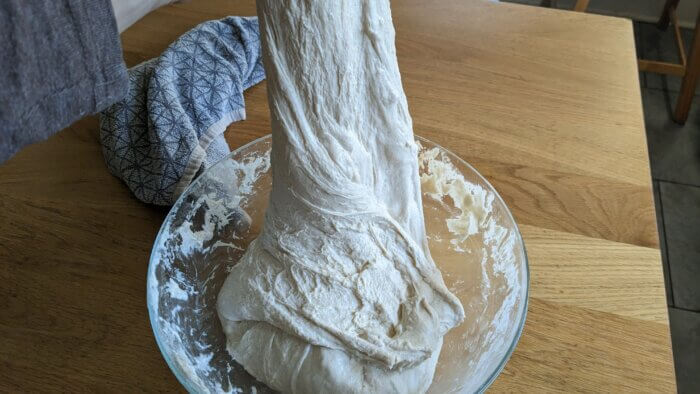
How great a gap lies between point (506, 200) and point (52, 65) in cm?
44

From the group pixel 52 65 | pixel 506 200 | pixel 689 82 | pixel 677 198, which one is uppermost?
pixel 52 65

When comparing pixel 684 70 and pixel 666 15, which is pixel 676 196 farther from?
pixel 666 15

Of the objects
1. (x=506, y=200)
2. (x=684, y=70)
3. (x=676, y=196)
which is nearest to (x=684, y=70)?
(x=684, y=70)

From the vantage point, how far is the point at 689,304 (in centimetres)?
109

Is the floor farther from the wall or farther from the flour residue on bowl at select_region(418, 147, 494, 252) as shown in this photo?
the flour residue on bowl at select_region(418, 147, 494, 252)

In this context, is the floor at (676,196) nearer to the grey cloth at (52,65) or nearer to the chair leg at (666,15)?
the chair leg at (666,15)

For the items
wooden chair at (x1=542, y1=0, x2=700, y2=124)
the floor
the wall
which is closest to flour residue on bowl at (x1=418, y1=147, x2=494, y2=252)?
the floor

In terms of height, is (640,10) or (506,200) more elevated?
(506,200)

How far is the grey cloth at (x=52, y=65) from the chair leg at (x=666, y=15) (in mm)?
1652

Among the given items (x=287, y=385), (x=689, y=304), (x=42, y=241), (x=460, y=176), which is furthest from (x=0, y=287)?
(x=689, y=304)

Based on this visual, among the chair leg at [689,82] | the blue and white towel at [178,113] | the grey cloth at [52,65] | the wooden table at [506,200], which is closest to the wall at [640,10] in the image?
the chair leg at [689,82]

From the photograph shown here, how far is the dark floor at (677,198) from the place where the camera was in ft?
3.41

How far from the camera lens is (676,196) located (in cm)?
127

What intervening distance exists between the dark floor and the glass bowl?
0.70 meters
